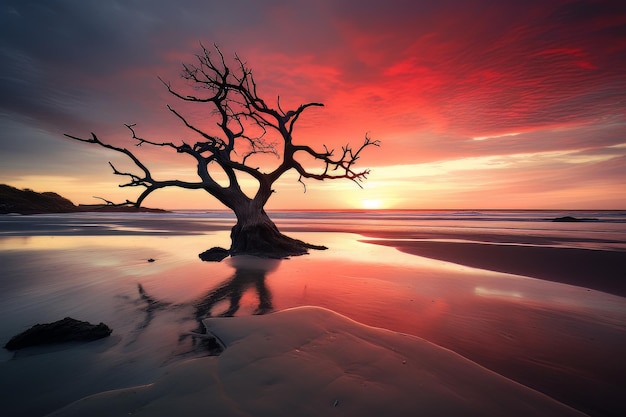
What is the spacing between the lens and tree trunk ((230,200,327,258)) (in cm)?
1255

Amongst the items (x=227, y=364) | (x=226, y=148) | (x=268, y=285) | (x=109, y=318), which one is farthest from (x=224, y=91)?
(x=227, y=364)

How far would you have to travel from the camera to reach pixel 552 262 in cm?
1026

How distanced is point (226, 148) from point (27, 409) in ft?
42.5

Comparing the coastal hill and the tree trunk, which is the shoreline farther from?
the coastal hill

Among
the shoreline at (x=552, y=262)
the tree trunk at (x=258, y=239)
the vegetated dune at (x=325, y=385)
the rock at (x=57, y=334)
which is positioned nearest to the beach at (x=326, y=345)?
the vegetated dune at (x=325, y=385)

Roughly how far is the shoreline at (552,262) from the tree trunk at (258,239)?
5.93 metres

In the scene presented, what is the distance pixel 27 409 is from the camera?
2.55 meters

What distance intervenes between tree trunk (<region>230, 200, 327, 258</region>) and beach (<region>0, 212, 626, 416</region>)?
4.21 metres

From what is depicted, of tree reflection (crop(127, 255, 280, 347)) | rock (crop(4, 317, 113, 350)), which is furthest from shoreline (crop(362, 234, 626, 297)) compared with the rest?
rock (crop(4, 317, 113, 350))

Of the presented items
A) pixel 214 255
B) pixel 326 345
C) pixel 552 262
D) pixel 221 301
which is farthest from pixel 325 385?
pixel 552 262

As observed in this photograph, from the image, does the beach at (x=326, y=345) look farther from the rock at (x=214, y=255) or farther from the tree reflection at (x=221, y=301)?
the rock at (x=214, y=255)

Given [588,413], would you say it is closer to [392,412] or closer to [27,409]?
[392,412]

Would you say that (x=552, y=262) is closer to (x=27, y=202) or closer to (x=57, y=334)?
(x=57, y=334)

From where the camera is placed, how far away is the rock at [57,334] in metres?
3.81
